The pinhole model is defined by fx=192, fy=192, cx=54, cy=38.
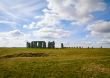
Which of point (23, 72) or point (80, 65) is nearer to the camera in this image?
point (23, 72)

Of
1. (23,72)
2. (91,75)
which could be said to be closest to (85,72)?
(91,75)

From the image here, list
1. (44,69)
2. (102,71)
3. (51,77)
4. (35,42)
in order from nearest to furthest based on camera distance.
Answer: (51,77)
(102,71)
(44,69)
(35,42)

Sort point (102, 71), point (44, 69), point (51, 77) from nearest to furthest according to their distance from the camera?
point (51, 77), point (102, 71), point (44, 69)

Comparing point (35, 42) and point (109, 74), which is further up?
point (35, 42)

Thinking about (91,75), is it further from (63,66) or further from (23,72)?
(23,72)

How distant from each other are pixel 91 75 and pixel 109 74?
8.85 feet

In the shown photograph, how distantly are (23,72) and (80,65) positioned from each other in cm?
1007

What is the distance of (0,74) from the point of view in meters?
30.3

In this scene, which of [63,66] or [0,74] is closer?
[0,74]

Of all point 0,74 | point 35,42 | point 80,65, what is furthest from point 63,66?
point 35,42

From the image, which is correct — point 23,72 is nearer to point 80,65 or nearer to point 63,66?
point 63,66

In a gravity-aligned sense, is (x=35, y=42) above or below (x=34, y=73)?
above

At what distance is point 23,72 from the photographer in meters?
30.7

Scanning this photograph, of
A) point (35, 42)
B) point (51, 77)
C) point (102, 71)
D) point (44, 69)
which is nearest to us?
point (51, 77)
